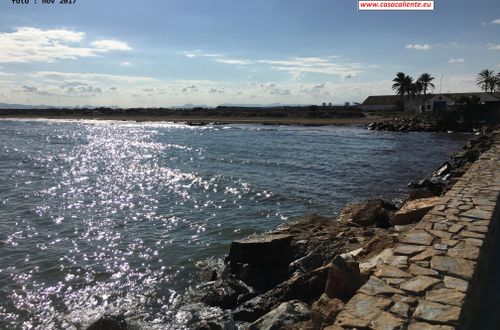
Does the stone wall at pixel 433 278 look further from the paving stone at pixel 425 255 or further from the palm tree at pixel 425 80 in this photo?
the palm tree at pixel 425 80

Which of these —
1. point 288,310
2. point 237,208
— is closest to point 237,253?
point 288,310

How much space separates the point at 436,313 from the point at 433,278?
0.83 metres

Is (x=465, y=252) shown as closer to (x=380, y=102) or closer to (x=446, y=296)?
(x=446, y=296)

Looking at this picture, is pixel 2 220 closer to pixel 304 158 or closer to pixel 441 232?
pixel 441 232

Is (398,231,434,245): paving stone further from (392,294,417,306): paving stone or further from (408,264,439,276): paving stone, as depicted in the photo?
(392,294,417,306): paving stone

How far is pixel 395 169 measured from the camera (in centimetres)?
2502

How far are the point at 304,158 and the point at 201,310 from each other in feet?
76.0

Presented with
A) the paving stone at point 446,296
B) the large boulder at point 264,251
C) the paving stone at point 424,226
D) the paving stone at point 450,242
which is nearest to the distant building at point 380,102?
the large boulder at point 264,251

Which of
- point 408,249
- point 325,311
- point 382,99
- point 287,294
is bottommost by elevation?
point 287,294

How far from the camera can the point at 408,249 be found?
19.2ft

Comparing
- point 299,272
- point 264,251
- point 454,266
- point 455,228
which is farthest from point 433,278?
point 264,251

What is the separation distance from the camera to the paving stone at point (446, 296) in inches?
170

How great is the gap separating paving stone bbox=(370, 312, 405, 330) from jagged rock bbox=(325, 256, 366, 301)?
53.5 inches

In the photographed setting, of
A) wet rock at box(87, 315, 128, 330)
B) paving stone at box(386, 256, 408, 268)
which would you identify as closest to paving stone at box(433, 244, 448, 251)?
paving stone at box(386, 256, 408, 268)
